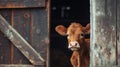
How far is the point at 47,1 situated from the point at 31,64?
117 centimetres

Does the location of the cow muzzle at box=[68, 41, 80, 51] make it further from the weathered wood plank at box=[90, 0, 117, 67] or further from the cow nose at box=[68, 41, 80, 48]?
the weathered wood plank at box=[90, 0, 117, 67]

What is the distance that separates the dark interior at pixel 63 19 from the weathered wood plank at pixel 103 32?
480 cm

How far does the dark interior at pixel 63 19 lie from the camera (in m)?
11.4

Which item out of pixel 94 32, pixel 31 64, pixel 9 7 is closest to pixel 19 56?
pixel 31 64

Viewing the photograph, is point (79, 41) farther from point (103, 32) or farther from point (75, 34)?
point (103, 32)

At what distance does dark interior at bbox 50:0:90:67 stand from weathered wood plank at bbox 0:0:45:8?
332 cm

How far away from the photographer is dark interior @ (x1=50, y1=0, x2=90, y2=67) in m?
11.4

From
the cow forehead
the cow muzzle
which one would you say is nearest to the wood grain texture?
the cow forehead

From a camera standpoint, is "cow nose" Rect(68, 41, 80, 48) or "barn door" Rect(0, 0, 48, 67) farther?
"barn door" Rect(0, 0, 48, 67)

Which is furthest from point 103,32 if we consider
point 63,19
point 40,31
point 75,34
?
point 63,19

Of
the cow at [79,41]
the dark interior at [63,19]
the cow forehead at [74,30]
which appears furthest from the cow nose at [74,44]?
the dark interior at [63,19]

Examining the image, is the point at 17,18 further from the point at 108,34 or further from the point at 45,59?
the point at 108,34

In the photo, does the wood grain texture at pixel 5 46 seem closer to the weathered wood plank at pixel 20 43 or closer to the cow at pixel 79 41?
the weathered wood plank at pixel 20 43

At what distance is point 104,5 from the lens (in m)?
6.50
